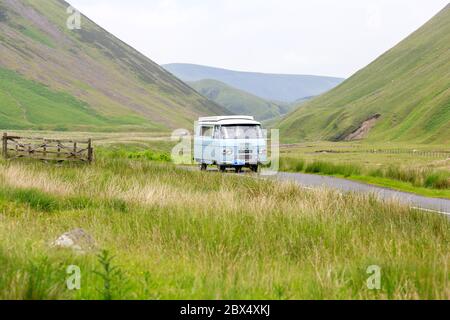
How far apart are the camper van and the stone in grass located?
20.8 meters

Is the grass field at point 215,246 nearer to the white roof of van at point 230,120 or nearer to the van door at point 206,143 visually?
the white roof of van at point 230,120

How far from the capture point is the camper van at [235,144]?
30906mm

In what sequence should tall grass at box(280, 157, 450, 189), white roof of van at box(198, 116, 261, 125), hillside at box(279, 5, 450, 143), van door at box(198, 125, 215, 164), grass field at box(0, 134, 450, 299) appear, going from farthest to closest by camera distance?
hillside at box(279, 5, 450, 143) < van door at box(198, 125, 215, 164) < white roof of van at box(198, 116, 261, 125) < tall grass at box(280, 157, 450, 189) < grass field at box(0, 134, 450, 299)

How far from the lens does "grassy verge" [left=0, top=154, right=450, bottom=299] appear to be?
24.6ft

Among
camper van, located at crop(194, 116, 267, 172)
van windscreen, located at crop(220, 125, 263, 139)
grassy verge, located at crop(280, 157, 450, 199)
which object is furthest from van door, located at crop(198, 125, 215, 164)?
grassy verge, located at crop(280, 157, 450, 199)

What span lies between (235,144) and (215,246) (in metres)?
20.8

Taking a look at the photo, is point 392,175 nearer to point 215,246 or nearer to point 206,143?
point 206,143

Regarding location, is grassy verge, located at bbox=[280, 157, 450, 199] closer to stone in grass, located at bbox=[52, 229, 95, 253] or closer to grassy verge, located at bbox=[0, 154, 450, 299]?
grassy verge, located at bbox=[0, 154, 450, 299]

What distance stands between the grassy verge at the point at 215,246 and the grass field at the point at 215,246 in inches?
1.0

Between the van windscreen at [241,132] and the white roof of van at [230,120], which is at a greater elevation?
the white roof of van at [230,120]

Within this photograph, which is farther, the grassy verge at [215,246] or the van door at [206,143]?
the van door at [206,143]

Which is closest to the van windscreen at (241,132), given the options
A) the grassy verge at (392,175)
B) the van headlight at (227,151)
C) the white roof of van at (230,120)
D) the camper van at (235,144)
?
the camper van at (235,144)
